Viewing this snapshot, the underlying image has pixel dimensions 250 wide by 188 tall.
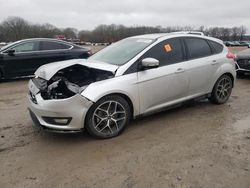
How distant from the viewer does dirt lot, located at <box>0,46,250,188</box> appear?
3.11 meters

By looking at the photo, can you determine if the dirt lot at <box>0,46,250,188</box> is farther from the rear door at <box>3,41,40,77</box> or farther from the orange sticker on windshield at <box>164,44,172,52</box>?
the rear door at <box>3,41,40,77</box>

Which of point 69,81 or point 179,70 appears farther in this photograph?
point 179,70

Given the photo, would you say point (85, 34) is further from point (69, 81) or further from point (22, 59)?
point (69, 81)

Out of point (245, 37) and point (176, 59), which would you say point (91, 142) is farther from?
point (245, 37)

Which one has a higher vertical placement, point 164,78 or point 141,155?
point 164,78

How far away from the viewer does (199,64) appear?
5.28 m

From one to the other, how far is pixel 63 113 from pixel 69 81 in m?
0.73

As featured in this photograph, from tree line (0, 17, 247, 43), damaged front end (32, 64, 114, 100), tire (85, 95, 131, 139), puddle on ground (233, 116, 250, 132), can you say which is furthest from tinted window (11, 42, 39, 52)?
tree line (0, 17, 247, 43)

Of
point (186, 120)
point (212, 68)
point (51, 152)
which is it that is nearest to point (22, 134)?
point (51, 152)

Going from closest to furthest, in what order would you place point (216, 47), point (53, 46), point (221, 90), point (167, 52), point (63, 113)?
point (63, 113) < point (167, 52) < point (216, 47) < point (221, 90) < point (53, 46)

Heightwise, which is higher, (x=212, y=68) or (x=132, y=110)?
(x=212, y=68)

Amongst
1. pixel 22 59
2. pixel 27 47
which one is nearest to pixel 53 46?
pixel 27 47

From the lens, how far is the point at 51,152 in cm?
384

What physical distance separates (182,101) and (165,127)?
73 centimetres
